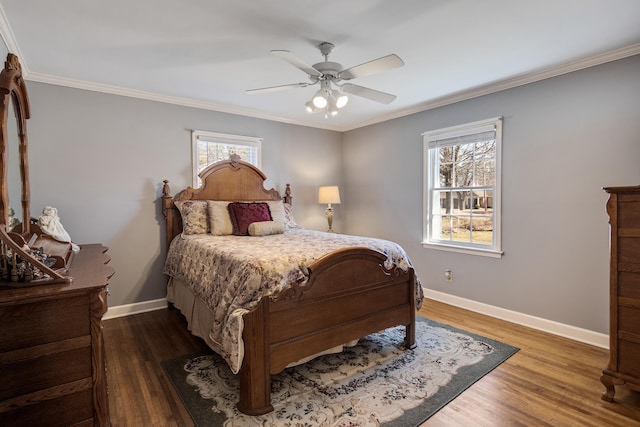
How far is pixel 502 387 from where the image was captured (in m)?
2.23

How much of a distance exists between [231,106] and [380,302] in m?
3.08

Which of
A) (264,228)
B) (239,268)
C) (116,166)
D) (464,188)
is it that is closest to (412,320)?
(239,268)

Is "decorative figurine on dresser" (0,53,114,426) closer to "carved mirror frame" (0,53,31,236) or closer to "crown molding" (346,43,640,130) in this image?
"carved mirror frame" (0,53,31,236)

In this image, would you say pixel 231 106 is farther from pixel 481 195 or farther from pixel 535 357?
pixel 535 357

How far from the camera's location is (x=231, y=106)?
4.20 meters

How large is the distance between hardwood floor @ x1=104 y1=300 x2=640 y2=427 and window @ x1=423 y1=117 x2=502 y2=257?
1.06m

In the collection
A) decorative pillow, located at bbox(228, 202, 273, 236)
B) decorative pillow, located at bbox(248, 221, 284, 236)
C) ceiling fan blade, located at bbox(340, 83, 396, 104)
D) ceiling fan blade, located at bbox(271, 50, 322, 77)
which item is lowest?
decorative pillow, located at bbox(248, 221, 284, 236)

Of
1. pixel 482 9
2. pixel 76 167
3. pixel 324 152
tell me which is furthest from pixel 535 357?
pixel 76 167

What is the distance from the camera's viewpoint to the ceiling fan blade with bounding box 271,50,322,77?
2043mm

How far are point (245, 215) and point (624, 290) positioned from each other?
3241 millimetres

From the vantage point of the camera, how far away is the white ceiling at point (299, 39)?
2.06 metres

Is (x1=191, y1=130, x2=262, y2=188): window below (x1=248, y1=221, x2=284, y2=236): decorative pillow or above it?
above

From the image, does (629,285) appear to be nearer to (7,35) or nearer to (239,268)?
(239,268)

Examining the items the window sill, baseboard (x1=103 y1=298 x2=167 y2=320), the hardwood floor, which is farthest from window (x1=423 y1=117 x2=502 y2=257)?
baseboard (x1=103 y1=298 x2=167 y2=320)
